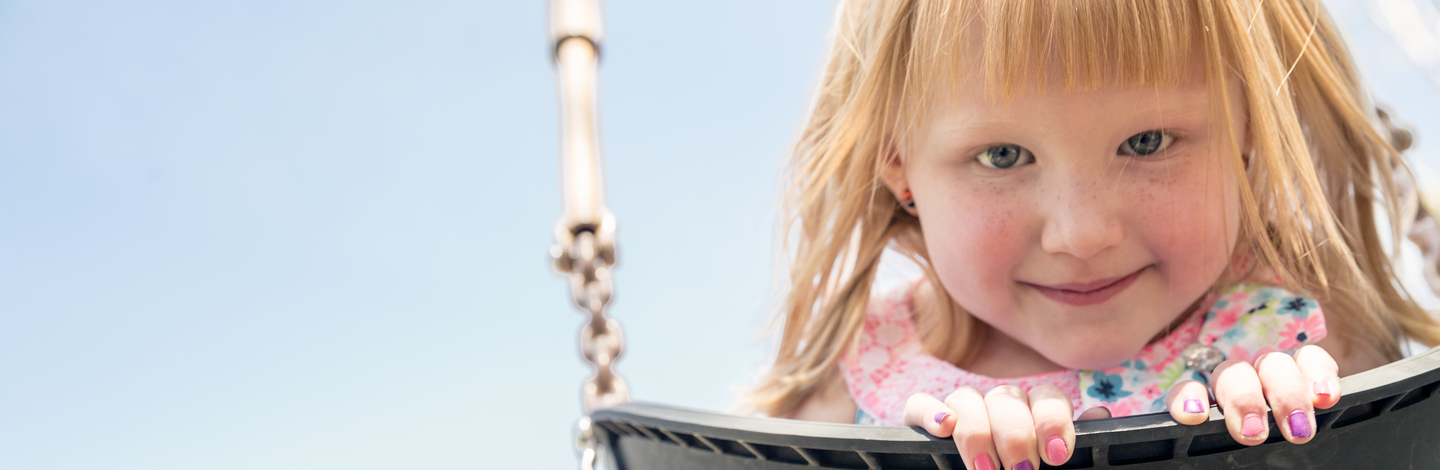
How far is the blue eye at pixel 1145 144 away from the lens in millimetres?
464

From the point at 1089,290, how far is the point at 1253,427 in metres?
0.20

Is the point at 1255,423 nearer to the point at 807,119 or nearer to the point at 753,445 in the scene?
the point at 753,445

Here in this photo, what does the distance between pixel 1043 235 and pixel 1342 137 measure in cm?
22

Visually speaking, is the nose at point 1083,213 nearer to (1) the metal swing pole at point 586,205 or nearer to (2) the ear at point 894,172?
(2) the ear at point 894,172

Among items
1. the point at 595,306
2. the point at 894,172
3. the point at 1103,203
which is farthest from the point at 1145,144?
the point at 595,306

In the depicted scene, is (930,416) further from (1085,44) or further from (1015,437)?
(1085,44)

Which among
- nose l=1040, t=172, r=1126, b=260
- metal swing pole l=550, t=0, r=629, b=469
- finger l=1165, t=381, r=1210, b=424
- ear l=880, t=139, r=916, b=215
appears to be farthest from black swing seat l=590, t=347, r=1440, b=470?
metal swing pole l=550, t=0, r=629, b=469

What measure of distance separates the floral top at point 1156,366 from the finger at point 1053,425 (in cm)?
17

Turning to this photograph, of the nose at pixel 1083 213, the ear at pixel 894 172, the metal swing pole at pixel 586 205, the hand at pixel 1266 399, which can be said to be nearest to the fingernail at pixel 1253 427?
the hand at pixel 1266 399

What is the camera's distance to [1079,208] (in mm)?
462

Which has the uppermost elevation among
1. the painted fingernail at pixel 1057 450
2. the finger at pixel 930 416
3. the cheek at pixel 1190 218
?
the cheek at pixel 1190 218

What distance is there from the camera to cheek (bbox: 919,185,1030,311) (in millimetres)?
496

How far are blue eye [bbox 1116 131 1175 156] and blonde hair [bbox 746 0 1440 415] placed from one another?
3 centimetres

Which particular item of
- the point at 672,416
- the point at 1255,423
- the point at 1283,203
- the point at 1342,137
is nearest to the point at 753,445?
the point at 672,416
